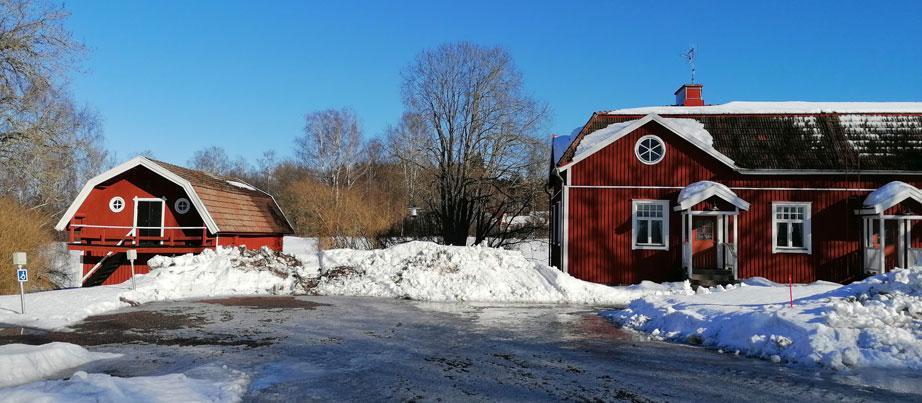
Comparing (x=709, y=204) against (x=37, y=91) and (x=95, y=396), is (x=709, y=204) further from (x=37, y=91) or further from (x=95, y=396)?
(x=37, y=91)

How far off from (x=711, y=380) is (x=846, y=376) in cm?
180

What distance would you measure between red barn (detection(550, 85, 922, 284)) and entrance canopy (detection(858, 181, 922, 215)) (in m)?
0.41

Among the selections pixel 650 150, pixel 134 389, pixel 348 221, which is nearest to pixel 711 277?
pixel 650 150

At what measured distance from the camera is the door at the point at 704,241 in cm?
2064

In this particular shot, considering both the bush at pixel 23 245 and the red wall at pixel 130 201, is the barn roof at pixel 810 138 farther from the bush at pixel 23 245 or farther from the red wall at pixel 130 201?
the bush at pixel 23 245

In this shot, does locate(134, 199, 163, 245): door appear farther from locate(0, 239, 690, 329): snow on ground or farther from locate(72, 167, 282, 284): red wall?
locate(0, 239, 690, 329): snow on ground

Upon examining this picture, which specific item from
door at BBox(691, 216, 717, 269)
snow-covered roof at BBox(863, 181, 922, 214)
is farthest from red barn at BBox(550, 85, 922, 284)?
snow-covered roof at BBox(863, 181, 922, 214)

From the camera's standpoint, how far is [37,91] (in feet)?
64.4

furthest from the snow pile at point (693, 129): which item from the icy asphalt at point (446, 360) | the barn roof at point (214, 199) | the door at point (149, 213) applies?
the door at point (149, 213)

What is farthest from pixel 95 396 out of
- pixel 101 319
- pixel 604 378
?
pixel 101 319

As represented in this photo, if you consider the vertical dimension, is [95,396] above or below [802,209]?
below

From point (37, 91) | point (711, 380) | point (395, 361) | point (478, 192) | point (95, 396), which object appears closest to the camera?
point (95, 396)

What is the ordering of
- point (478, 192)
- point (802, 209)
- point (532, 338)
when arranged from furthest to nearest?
point (478, 192) < point (802, 209) < point (532, 338)

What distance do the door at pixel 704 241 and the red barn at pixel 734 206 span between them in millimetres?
33
